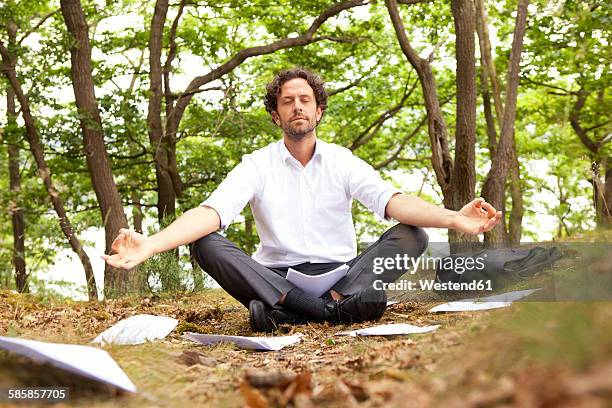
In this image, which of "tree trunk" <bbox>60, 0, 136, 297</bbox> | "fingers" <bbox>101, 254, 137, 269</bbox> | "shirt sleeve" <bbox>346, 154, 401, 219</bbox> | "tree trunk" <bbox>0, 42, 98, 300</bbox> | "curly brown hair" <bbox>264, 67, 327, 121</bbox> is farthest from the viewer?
"tree trunk" <bbox>0, 42, 98, 300</bbox>

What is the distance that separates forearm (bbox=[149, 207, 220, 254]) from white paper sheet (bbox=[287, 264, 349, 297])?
1.74 ft

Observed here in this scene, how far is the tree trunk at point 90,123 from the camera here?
9.66 m

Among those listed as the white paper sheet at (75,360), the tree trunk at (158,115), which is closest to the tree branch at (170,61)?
the tree trunk at (158,115)

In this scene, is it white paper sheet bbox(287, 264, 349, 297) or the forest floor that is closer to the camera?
the forest floor

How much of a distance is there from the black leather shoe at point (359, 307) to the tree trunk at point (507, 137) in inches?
181

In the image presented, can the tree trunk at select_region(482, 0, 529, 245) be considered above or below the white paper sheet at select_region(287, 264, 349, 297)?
above

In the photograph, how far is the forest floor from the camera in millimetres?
1349

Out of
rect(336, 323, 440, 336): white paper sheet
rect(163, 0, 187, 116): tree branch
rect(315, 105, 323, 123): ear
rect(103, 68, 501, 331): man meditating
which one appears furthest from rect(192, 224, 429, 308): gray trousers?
rect(163, 0, 187, 116): tree branch

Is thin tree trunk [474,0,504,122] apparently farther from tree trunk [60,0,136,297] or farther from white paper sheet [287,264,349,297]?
white paper sheet [287,264,349,297]

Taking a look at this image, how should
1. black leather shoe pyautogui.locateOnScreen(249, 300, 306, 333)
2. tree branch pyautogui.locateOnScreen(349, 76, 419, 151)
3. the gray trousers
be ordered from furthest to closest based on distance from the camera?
1. tree branch pyautogui.locateOnScreen(349, 76, 419, 151)
2. the gray trousers
3. black leather shoe pyautogui.locateOnScreen(249, 300, 306, 333)

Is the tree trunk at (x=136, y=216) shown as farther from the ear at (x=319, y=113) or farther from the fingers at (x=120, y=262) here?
the fingers at (x=120, y=262)

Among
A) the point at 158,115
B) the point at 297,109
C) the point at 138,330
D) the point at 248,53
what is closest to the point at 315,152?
the point at 297,109

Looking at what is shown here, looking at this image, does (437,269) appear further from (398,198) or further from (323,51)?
(323,51)

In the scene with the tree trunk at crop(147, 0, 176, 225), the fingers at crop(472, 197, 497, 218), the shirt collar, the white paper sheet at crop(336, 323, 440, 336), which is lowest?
the white paper sheet at crop(336, 323, 440, 336)
